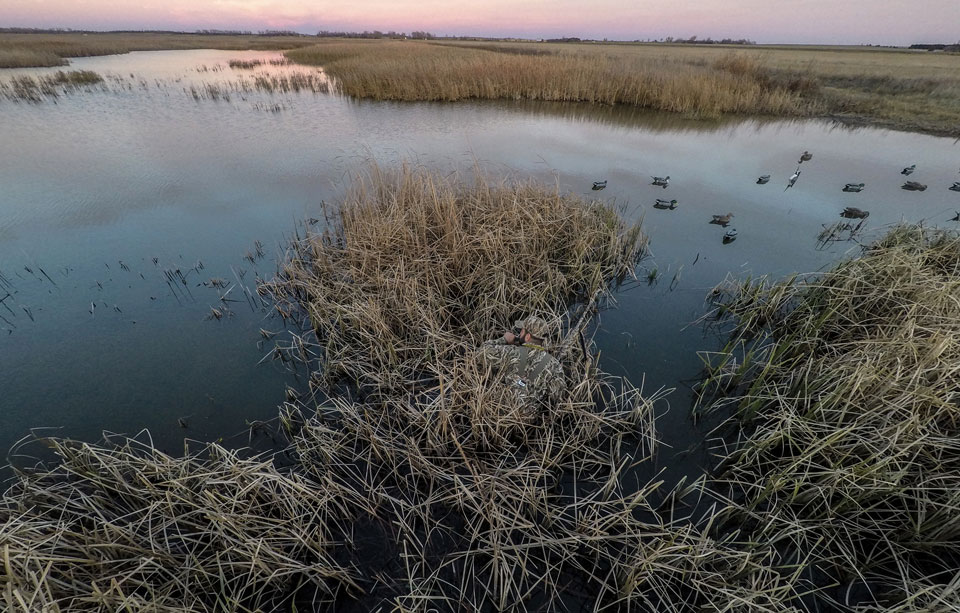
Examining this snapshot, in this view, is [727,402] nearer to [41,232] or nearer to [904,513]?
[904,513]

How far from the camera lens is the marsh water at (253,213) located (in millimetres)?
3535

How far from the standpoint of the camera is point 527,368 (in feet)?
10.6

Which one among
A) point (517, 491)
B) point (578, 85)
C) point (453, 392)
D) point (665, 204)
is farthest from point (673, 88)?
point (517, 491)

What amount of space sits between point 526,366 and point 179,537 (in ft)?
8.24

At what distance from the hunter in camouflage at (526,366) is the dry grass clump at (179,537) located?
143 cm

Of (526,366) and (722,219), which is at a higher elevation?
(526,366)

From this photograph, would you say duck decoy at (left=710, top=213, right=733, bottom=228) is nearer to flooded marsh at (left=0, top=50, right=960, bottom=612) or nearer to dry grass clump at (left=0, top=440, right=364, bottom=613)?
flooded marsh at (left=0, top=50, right=960, bottom=612)

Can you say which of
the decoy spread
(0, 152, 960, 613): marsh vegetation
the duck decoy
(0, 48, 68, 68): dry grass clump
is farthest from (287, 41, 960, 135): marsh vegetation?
(0, 48, 68, 68): dry grass clump

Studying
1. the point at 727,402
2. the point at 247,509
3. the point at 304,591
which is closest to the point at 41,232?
the point at 247,509

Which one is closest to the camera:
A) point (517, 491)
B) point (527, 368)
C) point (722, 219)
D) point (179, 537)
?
point (179, 537)

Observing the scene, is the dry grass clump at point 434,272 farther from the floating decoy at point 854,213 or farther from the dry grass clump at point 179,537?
the floating decoy at point 854,213

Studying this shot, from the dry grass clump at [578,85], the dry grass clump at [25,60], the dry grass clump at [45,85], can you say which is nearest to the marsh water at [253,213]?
the dry grass clump at [45,85]

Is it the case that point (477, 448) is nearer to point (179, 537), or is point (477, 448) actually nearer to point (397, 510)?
point (397, 510)

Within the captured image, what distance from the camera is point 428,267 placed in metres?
4.32
